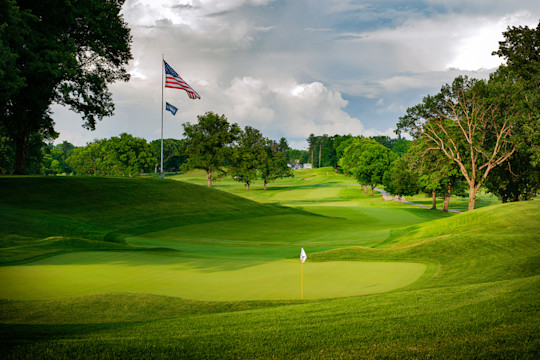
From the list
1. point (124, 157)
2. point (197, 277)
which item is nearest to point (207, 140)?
point (124, 157)

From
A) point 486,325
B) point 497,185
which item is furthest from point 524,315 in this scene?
point 497,185

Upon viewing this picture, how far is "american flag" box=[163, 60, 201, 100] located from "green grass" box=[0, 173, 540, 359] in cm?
1554

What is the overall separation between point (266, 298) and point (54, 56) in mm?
24862

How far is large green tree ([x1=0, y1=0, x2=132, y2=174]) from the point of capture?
23.2 m

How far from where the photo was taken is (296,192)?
83.4 m

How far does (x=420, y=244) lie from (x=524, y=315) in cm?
1063

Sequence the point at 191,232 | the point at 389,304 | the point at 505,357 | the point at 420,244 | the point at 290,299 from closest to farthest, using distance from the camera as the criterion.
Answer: the point at 505,357 → the point at 389,304 → the point at 290,299 → the point at 420,244 → the point at 191,232

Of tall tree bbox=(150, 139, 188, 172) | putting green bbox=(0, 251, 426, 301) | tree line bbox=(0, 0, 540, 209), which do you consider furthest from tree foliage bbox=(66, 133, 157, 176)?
putting green bbox=(0, 251, 426, 301)

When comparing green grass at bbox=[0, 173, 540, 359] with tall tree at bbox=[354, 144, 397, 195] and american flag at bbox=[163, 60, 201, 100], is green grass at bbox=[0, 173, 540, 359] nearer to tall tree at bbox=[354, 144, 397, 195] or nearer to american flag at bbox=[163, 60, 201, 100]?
american flag at bbox=[163, 60, 201, 100]

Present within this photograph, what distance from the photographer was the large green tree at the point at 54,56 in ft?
76.2

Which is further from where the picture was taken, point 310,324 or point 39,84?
point 39,84

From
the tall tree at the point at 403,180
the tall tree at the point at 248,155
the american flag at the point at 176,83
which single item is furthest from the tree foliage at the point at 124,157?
the tall tree at the point at 403,180

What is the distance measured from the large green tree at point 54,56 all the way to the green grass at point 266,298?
760cm

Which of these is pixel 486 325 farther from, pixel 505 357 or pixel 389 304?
pixel 389 304
